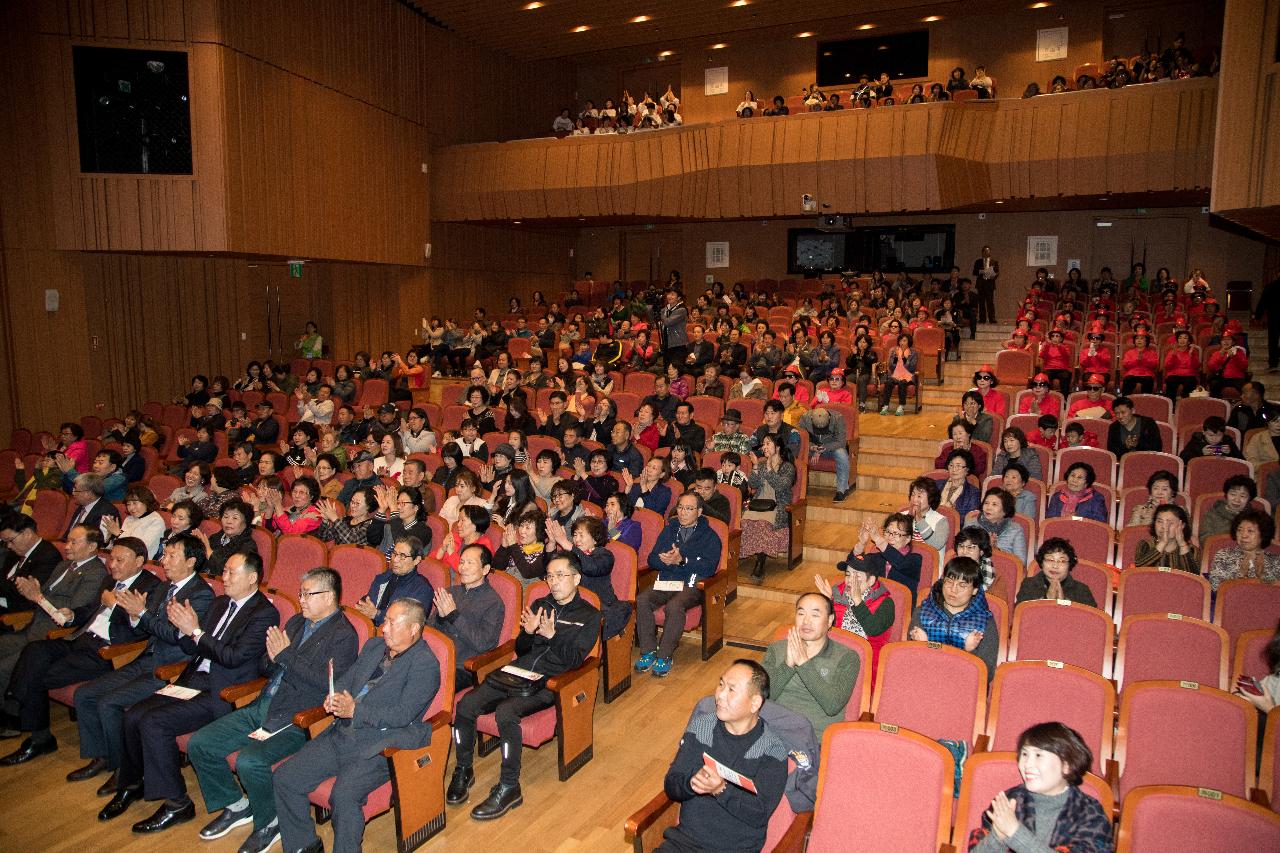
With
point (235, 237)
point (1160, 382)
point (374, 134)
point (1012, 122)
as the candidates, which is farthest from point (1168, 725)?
point (374, 134)

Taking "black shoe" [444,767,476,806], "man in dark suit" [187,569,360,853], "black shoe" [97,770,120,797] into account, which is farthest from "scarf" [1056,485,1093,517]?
"black shoe" [97,770,120,797]

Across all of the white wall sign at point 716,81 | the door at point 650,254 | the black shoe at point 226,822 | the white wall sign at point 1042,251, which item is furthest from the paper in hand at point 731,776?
the white wall sign at point 716,81

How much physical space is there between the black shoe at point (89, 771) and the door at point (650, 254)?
46.9ft

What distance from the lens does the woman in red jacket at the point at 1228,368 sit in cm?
812

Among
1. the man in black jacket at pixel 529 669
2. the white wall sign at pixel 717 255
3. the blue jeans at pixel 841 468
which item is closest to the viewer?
the man in black jacket at pixel 529 669

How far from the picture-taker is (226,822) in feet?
11.8

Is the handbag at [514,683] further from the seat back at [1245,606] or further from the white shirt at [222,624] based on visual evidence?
the seat back at [1245,606]

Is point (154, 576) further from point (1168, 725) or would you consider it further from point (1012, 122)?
point (1012, 122)

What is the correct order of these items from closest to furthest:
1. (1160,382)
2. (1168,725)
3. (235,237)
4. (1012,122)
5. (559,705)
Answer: (1168,725) → (559,705) → (1160,382) → (235,237) → (1012,122)

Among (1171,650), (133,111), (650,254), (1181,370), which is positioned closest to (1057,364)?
(1181,370)

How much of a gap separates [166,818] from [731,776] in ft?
8.41

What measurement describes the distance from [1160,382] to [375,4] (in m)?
11.2

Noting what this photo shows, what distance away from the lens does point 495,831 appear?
11.5ft

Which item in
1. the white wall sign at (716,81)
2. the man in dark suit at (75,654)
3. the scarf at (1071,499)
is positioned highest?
the white wall sign at (716,81)
